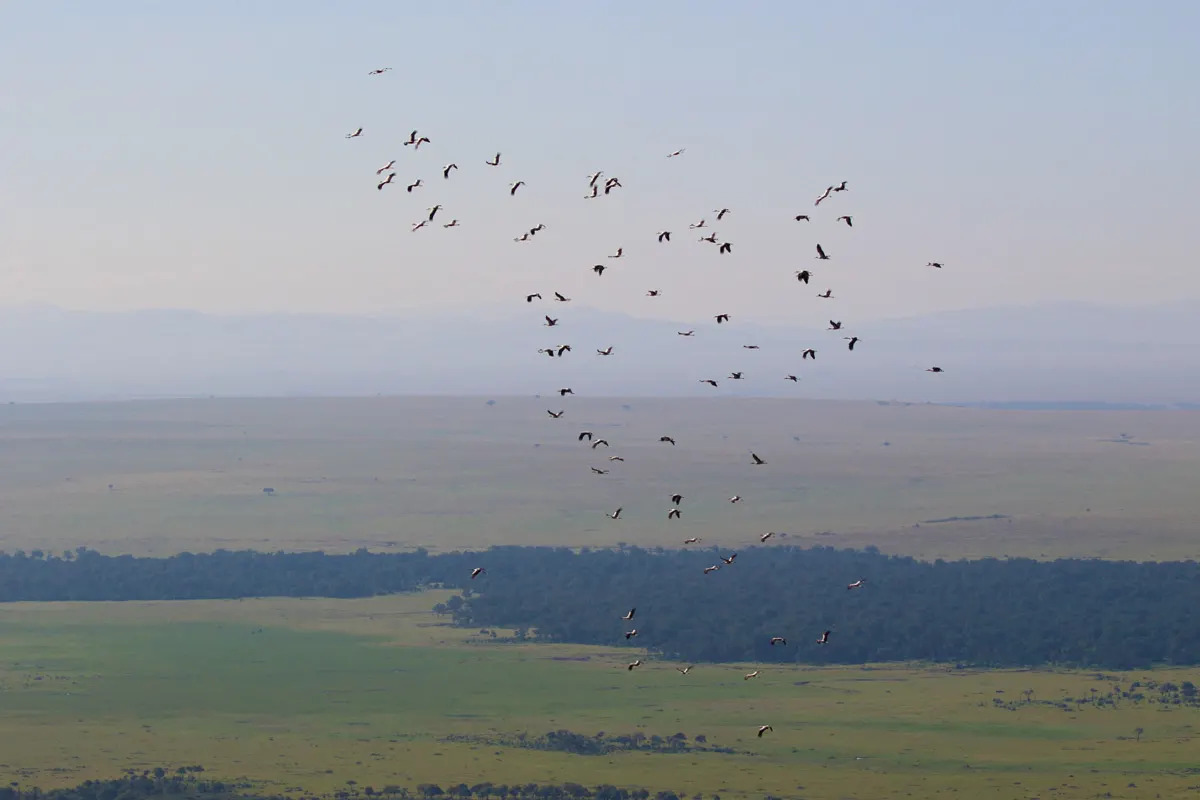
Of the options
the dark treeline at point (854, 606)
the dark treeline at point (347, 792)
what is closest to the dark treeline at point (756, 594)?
the dark treeline at point (854, 606)

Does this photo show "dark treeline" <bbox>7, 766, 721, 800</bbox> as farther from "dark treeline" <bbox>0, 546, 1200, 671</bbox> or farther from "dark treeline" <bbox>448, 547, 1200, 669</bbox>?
"dark treeline" <bbox>0, 546, 1200, 671</bbox>

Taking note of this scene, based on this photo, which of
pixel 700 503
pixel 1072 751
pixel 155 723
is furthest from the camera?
pixel 700 503

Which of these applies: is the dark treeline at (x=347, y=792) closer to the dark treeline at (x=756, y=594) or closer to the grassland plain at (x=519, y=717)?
the grassland plain at (x=519, y=717)

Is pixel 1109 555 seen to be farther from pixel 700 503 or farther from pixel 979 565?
pixel 700 503

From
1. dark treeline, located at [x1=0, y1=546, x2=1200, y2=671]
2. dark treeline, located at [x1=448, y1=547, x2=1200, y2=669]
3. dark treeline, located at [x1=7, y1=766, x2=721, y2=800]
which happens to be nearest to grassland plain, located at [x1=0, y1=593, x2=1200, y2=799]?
dark treeline, located at [x1=7, y1=766, x2=721, y2=800]

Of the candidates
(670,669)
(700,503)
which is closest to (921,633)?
(670,669)

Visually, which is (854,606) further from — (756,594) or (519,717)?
(519,717)

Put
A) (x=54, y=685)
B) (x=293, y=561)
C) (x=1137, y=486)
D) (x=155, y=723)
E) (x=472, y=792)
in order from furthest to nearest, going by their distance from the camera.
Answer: (x=1137, y=486) → (x=293, y=561) → (x=54, y=685) → (x=155, y=723) → (x=472, y=792)
